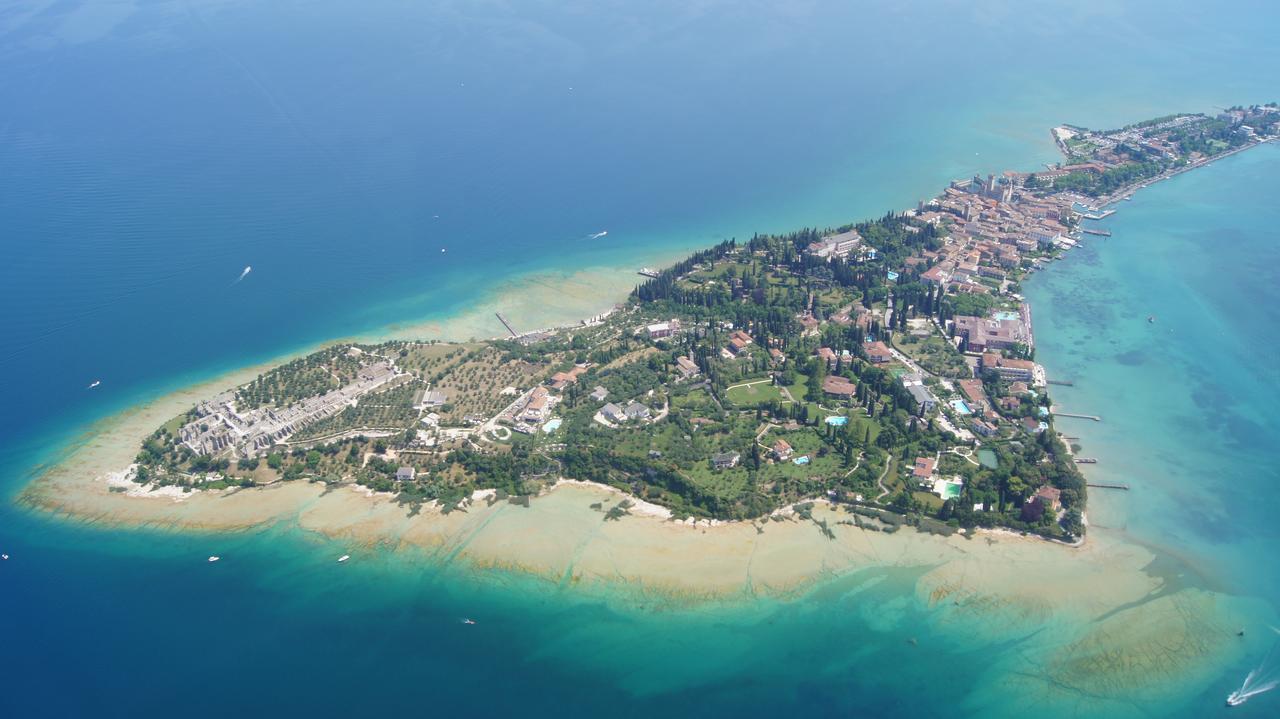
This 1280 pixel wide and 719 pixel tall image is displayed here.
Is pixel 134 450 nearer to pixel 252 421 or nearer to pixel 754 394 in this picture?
pixel 252 421

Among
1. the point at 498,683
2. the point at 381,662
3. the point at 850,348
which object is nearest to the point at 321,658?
the point at 381,662

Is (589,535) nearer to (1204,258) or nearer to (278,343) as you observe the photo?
(278,343)

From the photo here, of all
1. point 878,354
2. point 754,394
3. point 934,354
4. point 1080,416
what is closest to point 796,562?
point 754,394

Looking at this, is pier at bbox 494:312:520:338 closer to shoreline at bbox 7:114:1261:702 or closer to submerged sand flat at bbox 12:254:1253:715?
shoreline at bbox 7:114:1261:702

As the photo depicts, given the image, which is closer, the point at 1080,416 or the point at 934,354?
the point at 1080,416

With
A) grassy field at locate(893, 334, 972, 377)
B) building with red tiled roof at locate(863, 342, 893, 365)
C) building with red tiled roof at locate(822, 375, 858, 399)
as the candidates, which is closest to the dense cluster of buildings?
building with red tiled roof at locate(822, 375, 858, 399)

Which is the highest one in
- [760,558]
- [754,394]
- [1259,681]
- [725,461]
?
[754,394]
